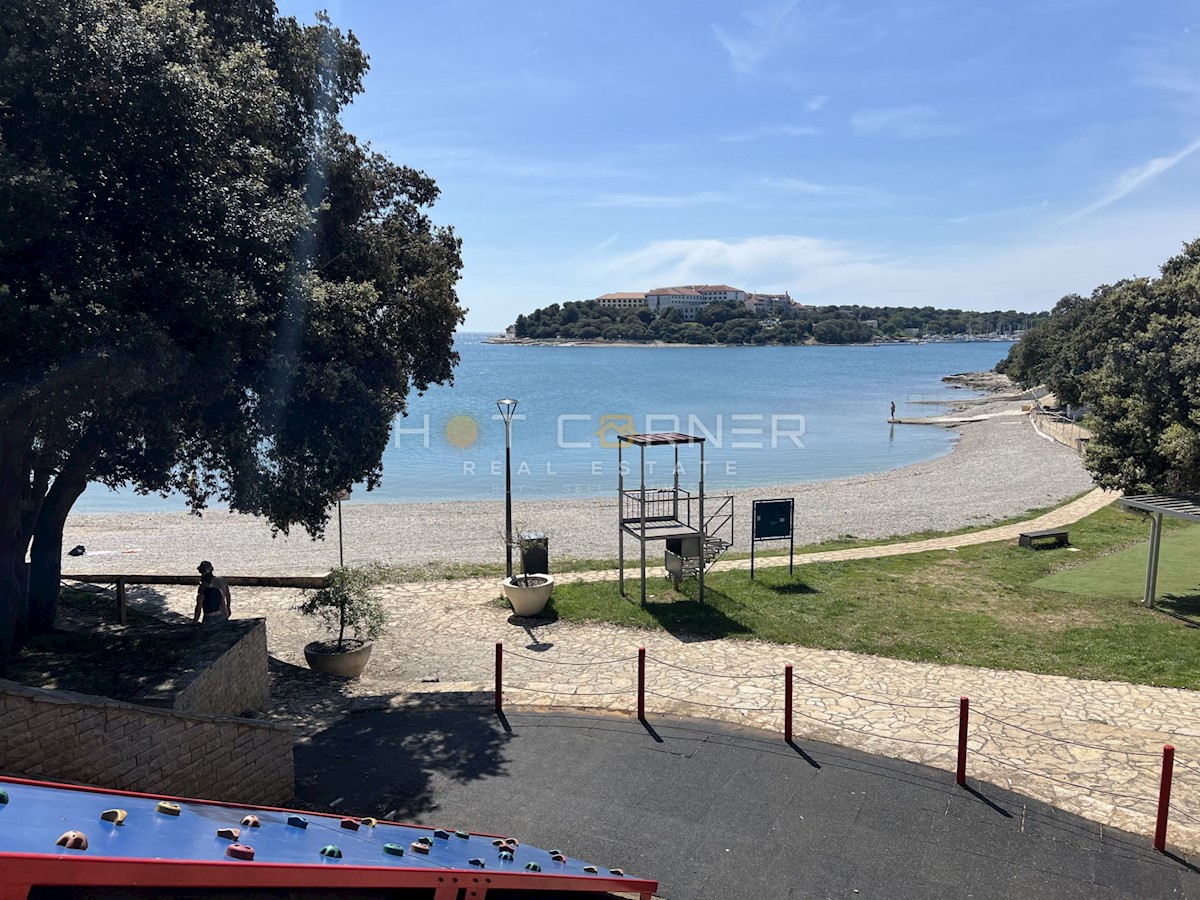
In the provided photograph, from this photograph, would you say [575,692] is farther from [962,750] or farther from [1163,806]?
[1163,806]

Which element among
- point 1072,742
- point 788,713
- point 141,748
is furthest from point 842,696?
point 141,748

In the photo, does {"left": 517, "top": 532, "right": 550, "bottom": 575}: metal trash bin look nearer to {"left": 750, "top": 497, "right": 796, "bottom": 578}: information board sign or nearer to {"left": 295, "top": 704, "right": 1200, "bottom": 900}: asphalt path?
{"left": 750, "top": 497, "right": 796, "bottom": 578}: information board sign

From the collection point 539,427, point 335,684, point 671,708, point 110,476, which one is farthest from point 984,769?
point 539,427

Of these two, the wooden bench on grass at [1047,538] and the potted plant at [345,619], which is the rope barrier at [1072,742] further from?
the wooden bench on grass at [1047,538]

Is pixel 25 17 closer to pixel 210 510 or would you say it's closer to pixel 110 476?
pixel 110 476

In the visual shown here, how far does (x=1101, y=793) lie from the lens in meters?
7.90

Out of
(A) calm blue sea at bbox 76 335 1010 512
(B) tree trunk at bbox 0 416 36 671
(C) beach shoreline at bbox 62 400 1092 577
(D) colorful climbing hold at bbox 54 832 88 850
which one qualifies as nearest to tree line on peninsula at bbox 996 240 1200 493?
(C) beach shoreline at bbox 62 400 1092 577

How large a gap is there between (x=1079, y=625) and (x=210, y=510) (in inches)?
1343

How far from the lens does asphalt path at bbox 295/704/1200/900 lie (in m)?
6.55

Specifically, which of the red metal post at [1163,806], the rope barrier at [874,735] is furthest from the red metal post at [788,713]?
the red metal post at [1163,806]

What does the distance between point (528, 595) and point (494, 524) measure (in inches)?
627

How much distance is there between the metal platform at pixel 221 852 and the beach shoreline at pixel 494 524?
1684 centimetres

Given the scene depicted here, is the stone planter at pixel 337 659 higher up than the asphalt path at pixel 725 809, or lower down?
lower down

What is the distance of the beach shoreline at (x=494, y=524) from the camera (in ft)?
80.7
